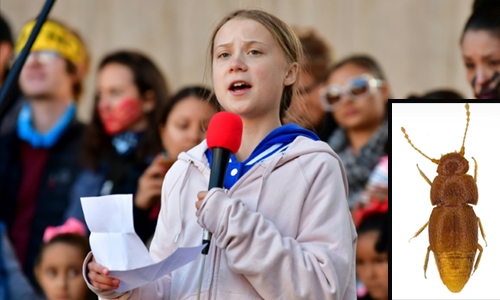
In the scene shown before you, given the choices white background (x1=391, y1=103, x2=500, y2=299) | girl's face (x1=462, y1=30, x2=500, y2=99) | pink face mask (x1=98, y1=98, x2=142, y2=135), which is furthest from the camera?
pink face mask (x1=98, y1=98, x2=142, y2=135)

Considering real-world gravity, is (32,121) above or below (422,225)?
above

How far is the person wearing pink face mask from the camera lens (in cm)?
542

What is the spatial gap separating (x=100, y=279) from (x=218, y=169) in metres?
0.38

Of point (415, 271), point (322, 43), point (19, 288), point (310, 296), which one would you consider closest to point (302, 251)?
point (310, 296)

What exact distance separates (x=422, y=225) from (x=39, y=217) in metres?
3.46

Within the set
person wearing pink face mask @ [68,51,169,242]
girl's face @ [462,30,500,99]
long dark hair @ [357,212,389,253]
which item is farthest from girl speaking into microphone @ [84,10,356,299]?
person wearing pink face mask @ [68,51,169,242]

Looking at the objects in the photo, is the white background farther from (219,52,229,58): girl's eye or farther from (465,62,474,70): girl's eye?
(465,62,474,70): girl's eye

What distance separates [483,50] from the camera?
441 centimetres

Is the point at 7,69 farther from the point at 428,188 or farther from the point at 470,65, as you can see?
the point at 428,188

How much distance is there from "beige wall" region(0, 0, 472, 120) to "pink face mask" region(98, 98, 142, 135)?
3.68ft

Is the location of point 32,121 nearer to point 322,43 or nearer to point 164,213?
point 322,43

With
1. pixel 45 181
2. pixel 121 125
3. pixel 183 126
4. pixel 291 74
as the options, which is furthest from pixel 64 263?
pixel 291 74

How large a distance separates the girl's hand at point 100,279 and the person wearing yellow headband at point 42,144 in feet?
9.60

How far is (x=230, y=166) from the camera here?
9.20 feet
